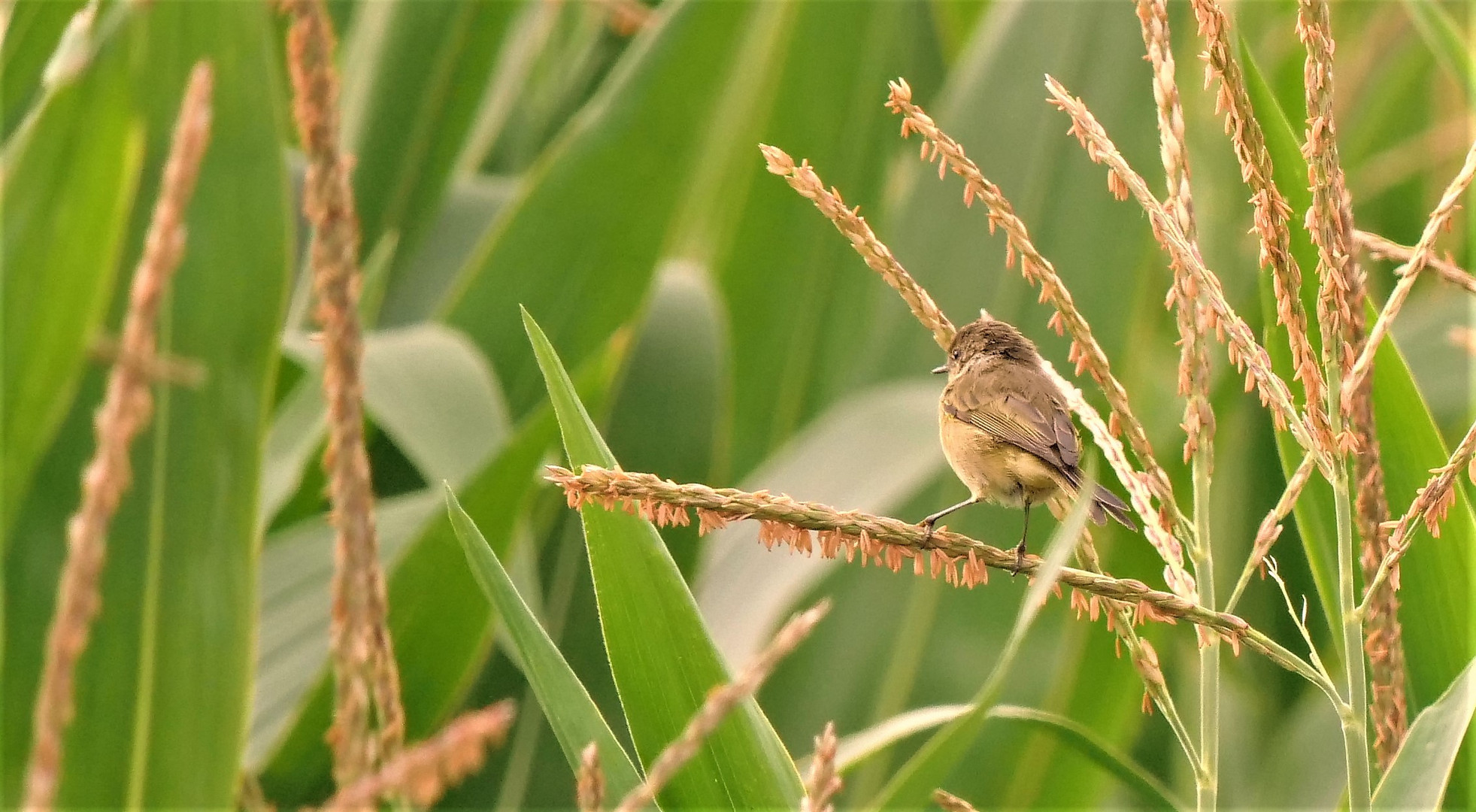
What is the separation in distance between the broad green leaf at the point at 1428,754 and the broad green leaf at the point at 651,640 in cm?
32

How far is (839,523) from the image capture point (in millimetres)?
728

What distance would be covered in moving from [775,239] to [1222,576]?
1003mm

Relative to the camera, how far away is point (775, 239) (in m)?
2.05

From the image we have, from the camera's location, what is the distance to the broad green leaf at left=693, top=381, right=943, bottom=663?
142 cm

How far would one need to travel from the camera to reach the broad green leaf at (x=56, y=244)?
1053 millimetres

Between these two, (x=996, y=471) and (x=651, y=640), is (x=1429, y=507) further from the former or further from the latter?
(x=996, y=471)

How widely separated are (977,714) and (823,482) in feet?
3.04

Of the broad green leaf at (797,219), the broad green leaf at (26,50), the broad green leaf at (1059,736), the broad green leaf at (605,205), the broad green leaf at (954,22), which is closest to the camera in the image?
the broad green leaf at (1059,736)

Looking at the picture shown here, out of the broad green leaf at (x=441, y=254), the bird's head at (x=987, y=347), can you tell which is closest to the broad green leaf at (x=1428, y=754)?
the bird's head at (x=987, y=347)

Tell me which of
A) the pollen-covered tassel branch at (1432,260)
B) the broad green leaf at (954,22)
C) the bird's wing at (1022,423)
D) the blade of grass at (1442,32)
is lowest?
the bird's wing at (1022,423)

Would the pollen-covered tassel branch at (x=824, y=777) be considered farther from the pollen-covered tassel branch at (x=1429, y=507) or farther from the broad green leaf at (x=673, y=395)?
the broad green leaf at (x=673, y=395)

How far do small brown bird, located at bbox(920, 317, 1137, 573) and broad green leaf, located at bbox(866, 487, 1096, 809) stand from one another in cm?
52

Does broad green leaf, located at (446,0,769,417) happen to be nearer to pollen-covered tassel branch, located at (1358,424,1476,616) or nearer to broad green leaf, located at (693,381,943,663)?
broad green leaf, located at (693,381,943,663)

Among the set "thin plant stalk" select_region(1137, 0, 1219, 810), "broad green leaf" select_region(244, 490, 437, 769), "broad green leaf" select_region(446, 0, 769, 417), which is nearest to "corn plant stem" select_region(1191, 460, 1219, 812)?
"thin plant stalk" select_region(1137, 0, 1219, 810)
